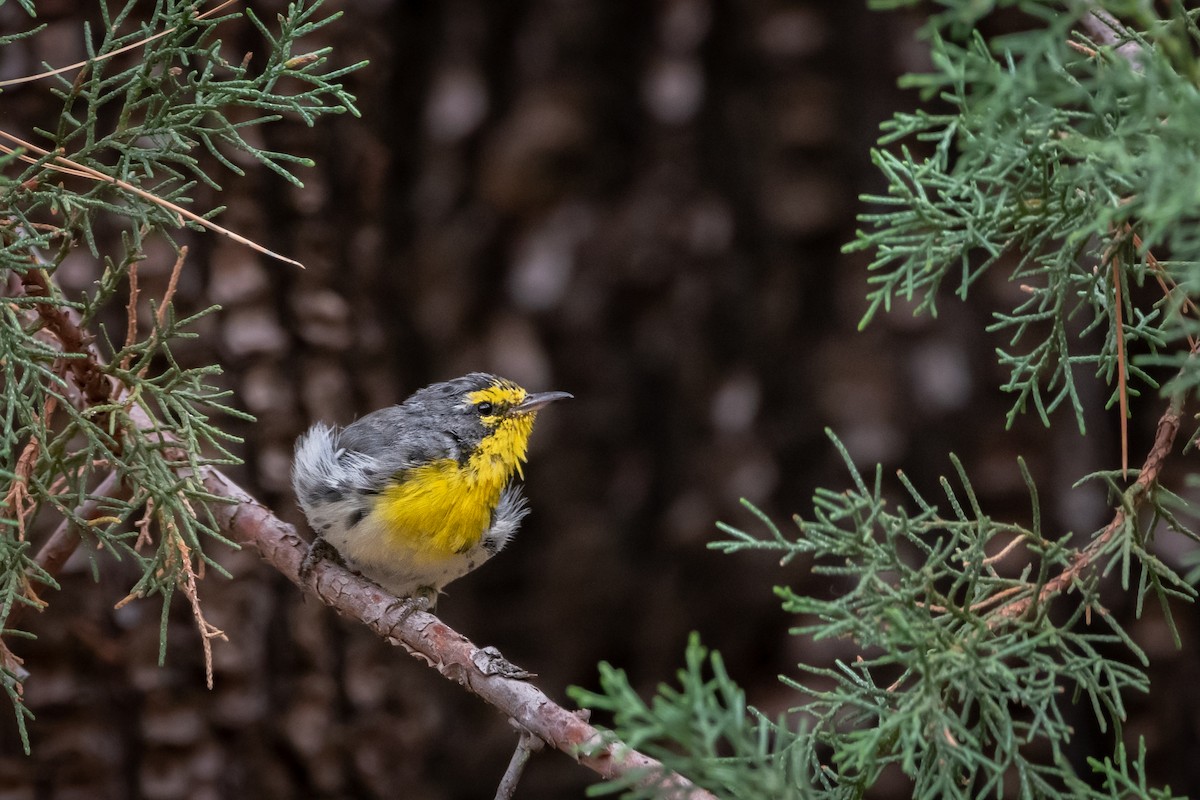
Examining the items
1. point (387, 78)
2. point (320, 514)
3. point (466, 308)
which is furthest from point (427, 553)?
point (387, 78)

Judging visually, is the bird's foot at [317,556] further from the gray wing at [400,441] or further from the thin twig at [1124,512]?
the thin twig at [1124,512]

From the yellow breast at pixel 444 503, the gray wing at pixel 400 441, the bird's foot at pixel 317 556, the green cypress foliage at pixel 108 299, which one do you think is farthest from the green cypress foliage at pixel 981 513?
the gray wing at pixel 400 441

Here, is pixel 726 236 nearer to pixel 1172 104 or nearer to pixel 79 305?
pixel 79 305

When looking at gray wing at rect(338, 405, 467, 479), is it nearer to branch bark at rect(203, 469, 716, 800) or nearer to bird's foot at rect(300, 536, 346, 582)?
bird's foot at rect(300, 536, 346, 582)

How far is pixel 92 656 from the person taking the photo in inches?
119

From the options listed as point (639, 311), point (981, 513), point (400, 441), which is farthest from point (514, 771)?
point (639, 311)

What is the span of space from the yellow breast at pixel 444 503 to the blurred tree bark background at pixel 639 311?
0.92 meters

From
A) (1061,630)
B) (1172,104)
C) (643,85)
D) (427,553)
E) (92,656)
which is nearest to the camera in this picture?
(1172,104)

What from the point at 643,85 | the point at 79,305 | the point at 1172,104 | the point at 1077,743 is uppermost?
the point at 1172,104

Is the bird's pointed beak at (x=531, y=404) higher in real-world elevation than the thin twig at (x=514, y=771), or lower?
lower

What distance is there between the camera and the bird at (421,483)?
249 cm

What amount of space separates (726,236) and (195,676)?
6.66 feet

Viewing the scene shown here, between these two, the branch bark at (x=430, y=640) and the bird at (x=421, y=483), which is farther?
the bird at (x=421, y=483)

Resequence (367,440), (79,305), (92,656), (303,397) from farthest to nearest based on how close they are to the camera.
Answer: (303,397) < (92,656) < (367,440) < (79,305)
